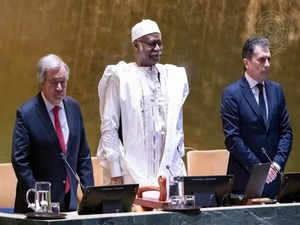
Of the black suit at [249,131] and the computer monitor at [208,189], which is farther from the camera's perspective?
the black suit at [249,131]

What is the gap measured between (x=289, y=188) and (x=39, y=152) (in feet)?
4.60

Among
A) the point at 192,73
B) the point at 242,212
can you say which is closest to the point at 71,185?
the point at 242,212

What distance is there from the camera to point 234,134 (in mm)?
5914

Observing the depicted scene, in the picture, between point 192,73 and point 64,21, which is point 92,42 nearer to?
point 64,21

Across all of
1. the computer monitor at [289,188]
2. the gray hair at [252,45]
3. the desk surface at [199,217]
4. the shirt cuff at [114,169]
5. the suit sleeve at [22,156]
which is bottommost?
the desk surface at [199,217]

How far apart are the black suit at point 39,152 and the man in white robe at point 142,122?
2.04 ft

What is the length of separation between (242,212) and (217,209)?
0.15 m

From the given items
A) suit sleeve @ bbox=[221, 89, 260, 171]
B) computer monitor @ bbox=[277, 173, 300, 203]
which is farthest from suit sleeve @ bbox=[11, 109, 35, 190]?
suit sleeve @ bbox=[221, 89, 260, 171]

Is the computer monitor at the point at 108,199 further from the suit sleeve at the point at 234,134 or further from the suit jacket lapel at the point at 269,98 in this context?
the suit jacket lapel at the point at 269,98

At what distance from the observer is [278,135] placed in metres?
6.11

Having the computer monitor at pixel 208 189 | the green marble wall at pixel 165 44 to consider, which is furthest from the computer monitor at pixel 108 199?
the green marble wall at pixel 165 44

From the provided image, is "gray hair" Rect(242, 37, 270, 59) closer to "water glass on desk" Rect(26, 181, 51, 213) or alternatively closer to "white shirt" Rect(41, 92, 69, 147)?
"white shirt" Rect(41, 92, 69, 147)

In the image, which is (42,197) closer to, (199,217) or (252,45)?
(199,217)

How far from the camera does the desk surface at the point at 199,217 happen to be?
4336 mm
